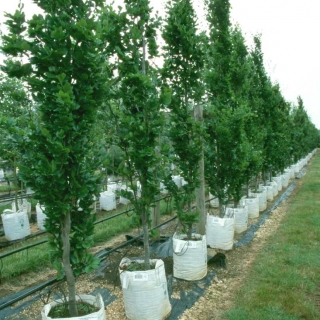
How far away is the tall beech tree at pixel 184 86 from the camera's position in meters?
5.48

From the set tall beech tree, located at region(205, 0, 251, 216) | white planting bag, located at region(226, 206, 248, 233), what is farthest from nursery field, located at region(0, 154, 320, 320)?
tall beech tree, located at region(205, 0, 251, 216)

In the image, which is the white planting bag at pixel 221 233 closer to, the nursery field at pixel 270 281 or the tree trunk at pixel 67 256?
the nursery field at pixel 270 281

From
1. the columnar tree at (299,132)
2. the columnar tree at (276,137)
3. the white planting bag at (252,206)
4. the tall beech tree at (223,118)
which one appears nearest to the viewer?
the tall beech tree at (223,118)

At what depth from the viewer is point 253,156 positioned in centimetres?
830

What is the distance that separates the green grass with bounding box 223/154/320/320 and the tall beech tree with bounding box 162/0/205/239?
4.54 ft

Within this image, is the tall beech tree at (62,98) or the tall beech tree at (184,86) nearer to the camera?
the tall beech tree at (62,98)

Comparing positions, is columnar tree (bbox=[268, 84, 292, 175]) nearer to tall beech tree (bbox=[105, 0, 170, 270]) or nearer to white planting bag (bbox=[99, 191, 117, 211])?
white planting bag (bbox=[99, 191, 117, 211])

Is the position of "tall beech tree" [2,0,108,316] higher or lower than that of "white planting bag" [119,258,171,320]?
higher

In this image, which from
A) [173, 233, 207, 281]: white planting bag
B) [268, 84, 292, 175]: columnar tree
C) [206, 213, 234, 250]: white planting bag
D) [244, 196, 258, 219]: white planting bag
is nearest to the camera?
[173, 233, 207, 281]: white planting bag

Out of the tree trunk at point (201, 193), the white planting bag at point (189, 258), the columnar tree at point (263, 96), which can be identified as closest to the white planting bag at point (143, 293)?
the white planting bag at point (189, 258)

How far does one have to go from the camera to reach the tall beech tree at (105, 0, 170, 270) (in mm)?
3990

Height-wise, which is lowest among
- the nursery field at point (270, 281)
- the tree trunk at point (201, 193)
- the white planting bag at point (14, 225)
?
the nursery field at point (270, 281)

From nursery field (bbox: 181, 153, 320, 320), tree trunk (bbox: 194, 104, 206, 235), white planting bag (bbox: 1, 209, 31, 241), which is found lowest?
nursery field (bbox: 181, 153, 320, 320)

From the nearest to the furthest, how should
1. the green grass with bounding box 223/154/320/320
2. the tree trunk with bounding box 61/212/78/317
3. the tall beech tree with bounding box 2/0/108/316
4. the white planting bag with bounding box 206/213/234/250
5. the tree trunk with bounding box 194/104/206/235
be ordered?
the tall beech tree with bounding box 2/0/108/316 → the tree trunk with bounding box 61/212/78/317 → the green grass with bounding box 223/154/320/320 → the tree trunk with bounding box 194/104/206/235 → the white planting bag with bounding box 206/213/234/250
